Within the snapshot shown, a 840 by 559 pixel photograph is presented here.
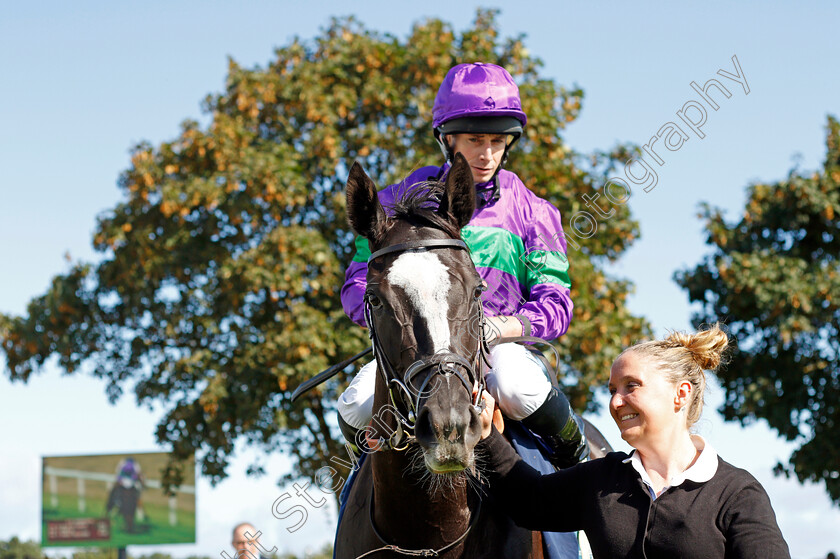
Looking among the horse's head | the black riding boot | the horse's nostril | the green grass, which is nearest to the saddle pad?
the black riding boot

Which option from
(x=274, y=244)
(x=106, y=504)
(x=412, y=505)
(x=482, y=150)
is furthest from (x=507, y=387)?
(x=106, y=504)

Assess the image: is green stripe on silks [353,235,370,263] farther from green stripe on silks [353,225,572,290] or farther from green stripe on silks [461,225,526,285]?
green stripe on silks [461,225,526,285]

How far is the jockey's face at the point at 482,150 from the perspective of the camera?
4418 millimetres

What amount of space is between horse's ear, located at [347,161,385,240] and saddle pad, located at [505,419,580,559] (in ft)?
3.43

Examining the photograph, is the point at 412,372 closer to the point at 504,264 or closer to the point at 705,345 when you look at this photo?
the point at 705,345

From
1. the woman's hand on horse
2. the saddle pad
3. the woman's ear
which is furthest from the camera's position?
the woman's hand on horse

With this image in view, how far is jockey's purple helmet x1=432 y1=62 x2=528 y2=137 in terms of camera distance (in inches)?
175

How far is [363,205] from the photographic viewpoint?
3.71 metres

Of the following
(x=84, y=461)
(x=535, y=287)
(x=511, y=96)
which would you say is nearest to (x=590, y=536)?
(x=535, y=287)

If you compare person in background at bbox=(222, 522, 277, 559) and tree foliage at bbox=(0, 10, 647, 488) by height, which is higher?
tree foliage at bbox=(0, 10, 647, 488)

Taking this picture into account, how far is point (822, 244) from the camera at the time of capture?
1755 centimetres

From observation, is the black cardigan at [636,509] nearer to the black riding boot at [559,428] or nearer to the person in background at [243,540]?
the black riding boot at [559,428]

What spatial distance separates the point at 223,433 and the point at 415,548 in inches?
425

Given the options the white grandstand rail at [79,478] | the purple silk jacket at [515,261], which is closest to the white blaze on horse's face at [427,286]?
the purple silk jacket at [515,261]
